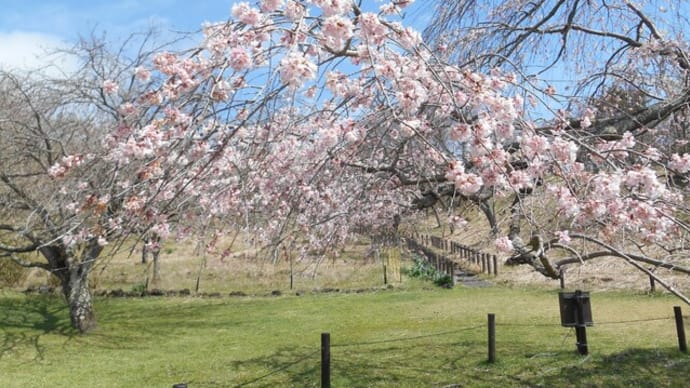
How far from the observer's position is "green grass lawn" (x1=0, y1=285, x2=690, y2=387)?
5926 mm

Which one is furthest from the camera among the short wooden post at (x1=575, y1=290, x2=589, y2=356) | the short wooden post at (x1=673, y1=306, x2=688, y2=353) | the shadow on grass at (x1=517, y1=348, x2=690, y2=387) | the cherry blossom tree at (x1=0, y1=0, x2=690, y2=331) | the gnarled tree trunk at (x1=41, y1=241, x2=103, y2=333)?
the gnarled tree trunk at (x1=41, y1=241, x2=103, y2=333)

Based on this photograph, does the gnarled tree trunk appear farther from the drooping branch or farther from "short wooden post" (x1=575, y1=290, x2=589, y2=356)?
the drooping branch

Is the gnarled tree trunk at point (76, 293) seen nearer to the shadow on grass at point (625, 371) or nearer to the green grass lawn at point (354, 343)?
the green grass lawn at point (354, 343)

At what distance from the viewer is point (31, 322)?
1121 cm

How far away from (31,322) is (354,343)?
7.36 m

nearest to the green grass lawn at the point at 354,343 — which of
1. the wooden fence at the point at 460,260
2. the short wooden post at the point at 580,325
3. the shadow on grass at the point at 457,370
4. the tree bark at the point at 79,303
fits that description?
the shadow on grass at the point at 457,370

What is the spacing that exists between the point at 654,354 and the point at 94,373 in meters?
7.21

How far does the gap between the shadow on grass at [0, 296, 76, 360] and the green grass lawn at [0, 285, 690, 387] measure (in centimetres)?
3

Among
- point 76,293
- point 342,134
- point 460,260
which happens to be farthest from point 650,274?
point 460,260

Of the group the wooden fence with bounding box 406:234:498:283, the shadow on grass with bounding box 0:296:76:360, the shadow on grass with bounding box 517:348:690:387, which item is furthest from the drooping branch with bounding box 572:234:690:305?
the wooden fence with bounding box 406:234:498:283

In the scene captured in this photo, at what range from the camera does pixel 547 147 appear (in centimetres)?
280

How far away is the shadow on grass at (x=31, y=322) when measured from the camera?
945 cm

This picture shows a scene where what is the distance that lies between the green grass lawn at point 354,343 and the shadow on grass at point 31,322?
1.3 inches

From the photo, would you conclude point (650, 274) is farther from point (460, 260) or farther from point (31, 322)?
point (460, 260)
